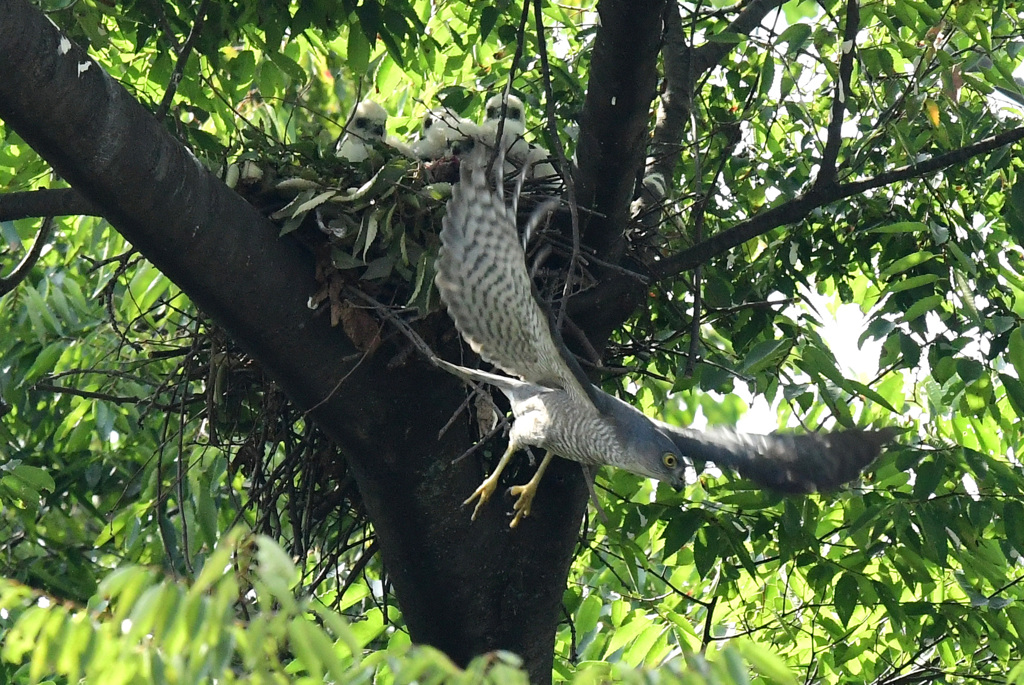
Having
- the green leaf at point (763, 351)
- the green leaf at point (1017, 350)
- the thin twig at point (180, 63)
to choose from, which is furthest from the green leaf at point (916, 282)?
the thin twig at point (180, 63)

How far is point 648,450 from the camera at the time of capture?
8.90ft

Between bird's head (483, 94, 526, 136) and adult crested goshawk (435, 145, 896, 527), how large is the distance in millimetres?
1321

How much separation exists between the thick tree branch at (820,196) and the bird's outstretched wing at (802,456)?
0.62 m

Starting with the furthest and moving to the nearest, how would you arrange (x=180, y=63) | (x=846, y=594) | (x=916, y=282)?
(x=846, y=594) < (x=916, y=282) < (x=180, y=63)

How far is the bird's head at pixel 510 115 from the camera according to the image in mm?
4270

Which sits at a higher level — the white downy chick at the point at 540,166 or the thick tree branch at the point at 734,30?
the thick tree branch at the point at 734,30

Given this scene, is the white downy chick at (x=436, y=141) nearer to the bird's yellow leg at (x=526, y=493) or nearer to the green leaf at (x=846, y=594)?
the bird's yellow leg at (x=526, y=493)

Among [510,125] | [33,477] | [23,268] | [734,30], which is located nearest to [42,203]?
[23,268]

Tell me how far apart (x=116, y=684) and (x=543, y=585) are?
77.4 inches

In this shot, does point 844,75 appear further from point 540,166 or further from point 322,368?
point 322,368

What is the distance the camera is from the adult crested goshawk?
2.58 meters

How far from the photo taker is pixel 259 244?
2957 mm

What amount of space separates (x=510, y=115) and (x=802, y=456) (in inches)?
88.3

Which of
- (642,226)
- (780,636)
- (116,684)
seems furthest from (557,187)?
(116,684)
